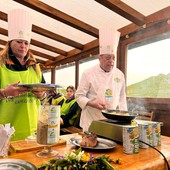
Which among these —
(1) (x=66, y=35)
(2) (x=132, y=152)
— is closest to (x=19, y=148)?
(2) (x=132, y=152)

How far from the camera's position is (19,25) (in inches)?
62.7

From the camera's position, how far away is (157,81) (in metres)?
2.80

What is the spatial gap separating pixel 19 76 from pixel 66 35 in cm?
254

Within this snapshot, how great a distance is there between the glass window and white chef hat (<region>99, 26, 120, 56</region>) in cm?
85

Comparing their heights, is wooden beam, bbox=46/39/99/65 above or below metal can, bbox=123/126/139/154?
above

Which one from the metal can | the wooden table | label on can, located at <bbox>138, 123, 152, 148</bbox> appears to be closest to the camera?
the wooden table

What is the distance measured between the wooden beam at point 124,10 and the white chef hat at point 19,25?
1.10 metres

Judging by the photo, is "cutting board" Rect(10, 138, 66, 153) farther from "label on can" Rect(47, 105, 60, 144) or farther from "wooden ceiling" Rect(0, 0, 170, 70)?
"wooden ceiling" Rect(0, 0, 170, 70)

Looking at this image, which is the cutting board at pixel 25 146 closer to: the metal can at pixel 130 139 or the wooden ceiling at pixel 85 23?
the metal can at pixel 130 139

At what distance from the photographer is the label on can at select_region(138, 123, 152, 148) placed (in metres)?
1.12

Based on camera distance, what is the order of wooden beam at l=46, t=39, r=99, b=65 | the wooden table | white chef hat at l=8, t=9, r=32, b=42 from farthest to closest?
wooden beam at l=46, t=39, r=99, b=65 → white chef hat at l=8, t=9, r=32, b=42 → the wooden table

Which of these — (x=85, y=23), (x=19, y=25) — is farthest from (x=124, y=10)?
(x=19, y=25)

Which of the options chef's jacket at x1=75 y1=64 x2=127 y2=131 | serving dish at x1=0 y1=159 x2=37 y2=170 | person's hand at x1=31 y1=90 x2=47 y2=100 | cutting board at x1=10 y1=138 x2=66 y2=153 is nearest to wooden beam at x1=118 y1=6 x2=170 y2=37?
chef's jacket at x1=75 y1=64 x2=127 y2=131

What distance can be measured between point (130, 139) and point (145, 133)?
6.6 inches
